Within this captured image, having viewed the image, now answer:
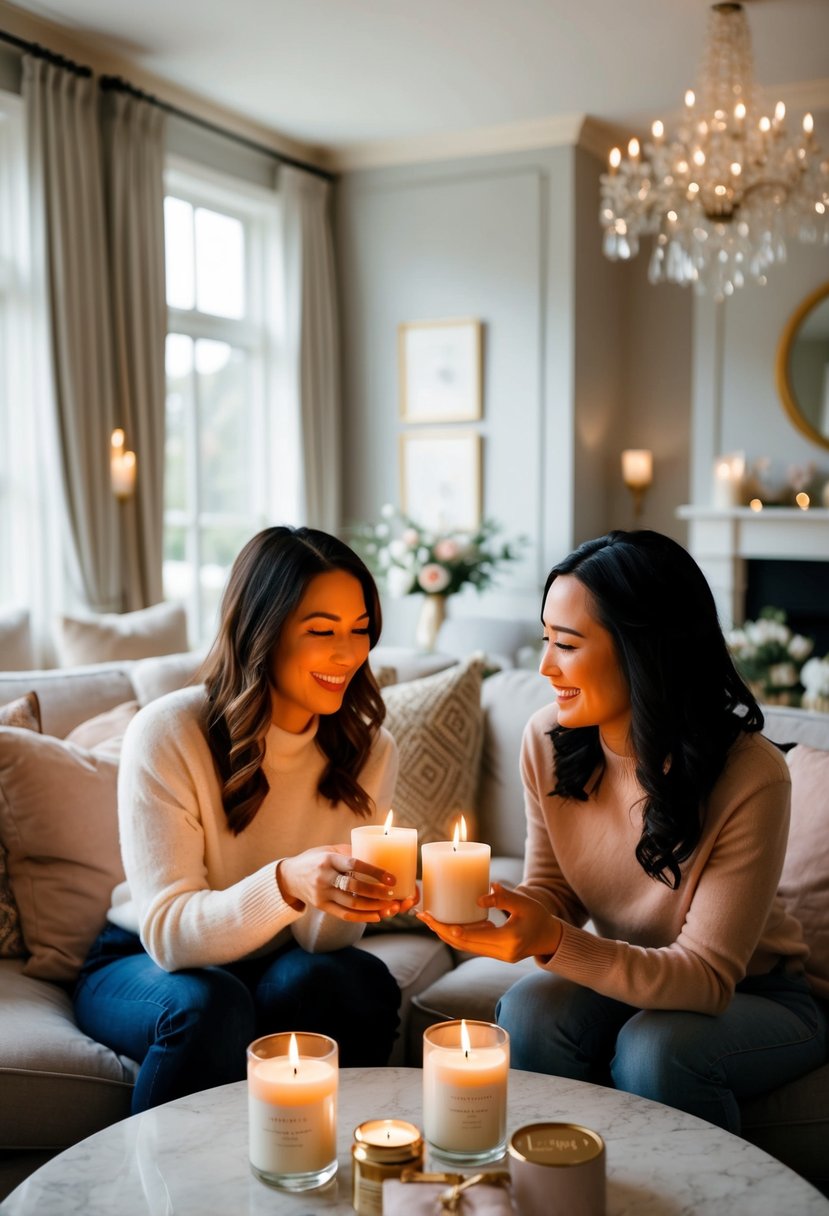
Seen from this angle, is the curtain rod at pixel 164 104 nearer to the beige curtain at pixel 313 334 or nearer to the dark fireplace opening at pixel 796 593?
the beige curtain at pixel 313 334

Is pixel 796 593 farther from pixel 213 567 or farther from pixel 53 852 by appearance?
pixel 53 852

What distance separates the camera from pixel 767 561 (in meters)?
5.45

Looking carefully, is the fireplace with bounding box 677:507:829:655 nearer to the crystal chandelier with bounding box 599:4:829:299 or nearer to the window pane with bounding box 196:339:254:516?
the crystal chandelier with bounding box 599:4:829:299

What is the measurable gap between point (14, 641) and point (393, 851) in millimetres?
2101

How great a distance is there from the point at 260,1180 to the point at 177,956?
0.53m

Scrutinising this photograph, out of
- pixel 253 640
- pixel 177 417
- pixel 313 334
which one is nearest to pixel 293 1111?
pixel 253 640

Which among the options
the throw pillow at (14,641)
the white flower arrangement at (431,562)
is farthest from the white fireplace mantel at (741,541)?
the throw pillow at (14,641)

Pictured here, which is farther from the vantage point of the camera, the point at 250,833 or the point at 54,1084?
the point at 250,833

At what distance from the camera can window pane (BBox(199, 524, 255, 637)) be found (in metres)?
5.54

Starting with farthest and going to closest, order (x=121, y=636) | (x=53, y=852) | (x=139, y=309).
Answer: (x=139, y=309) < (x=121, y=636) < (x=53, y=852)

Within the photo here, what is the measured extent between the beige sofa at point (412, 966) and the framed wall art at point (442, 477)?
111 inches

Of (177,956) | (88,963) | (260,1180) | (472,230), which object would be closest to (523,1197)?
(260,1180)

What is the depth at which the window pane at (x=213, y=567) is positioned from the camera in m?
5.54

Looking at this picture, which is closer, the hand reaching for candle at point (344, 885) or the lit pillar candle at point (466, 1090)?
the lit pillar candle at point (466, 1090)
